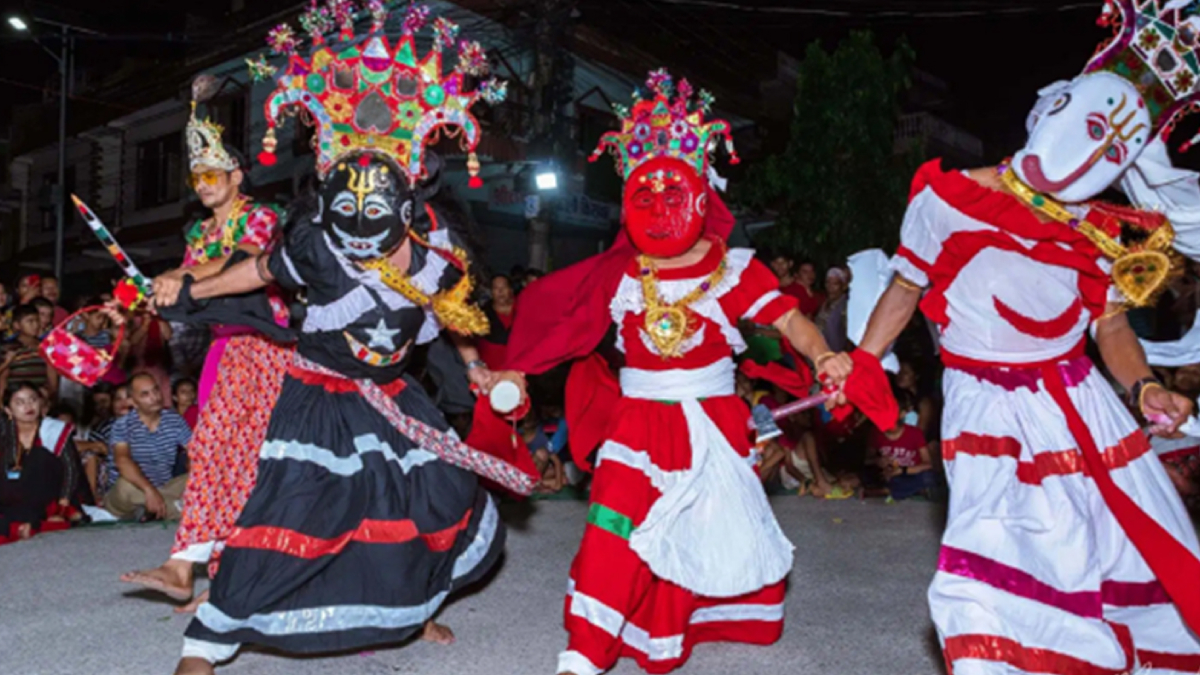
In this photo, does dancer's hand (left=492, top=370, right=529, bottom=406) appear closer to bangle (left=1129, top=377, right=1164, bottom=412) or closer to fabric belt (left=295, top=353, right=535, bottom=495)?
fabric belt (left=295, top=353, right=535, bottom=495)

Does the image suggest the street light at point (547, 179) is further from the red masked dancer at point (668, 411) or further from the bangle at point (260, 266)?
the bangle at point (260, 266)

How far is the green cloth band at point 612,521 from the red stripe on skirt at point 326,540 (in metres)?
0.57

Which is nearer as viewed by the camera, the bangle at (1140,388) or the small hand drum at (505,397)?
the bangle at (1140,388)

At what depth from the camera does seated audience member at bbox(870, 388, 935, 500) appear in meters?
8.83

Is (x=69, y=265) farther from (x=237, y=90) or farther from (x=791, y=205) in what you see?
(x=791, y=205)

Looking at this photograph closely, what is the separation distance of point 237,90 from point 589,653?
18899 millimetres

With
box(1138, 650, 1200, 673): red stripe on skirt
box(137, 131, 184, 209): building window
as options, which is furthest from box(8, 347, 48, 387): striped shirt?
box(137, 131, 184, 209): building window

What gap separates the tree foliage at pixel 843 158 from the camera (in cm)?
1441

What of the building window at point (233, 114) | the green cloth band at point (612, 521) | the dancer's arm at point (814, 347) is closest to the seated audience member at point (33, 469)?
the green cloth band at point (612, 521)

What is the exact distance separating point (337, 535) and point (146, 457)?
475 cm

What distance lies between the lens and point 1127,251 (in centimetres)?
327

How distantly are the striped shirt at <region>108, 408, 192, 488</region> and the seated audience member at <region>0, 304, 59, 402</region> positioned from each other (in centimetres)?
74

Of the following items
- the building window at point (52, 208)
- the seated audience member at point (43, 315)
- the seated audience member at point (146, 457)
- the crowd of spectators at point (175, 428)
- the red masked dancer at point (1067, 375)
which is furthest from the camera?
the building window at point (52, 208)

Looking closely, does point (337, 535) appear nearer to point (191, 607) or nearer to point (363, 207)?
point (363, 207)
